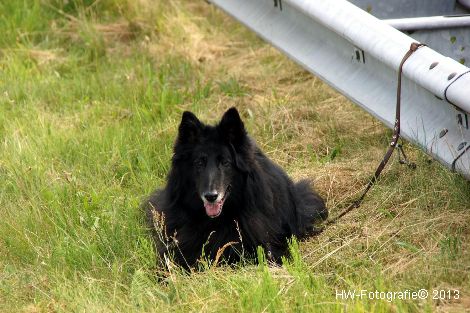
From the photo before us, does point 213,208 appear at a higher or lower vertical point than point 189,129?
lower

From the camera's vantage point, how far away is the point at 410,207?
529 centimetres

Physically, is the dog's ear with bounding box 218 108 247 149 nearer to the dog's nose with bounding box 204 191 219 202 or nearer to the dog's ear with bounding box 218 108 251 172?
the dog's ear with bounding box 218 108 251 172

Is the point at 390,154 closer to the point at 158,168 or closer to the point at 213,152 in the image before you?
the point at 213,152

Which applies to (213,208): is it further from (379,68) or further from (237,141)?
(379,68)

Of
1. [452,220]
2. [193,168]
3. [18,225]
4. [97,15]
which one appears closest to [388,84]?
[452,220]

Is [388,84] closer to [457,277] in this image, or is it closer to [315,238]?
[315,238]

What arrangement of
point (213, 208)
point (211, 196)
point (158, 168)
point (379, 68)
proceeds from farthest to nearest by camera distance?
point (158, 168) < point (213, 208) < point (211, 196) < point (379, 68)

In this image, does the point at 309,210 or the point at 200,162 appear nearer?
the point at 200,162

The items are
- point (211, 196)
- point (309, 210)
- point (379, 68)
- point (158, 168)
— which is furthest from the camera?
point (158, 168)

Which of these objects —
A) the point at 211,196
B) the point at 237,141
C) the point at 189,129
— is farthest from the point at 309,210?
the point at 189,129

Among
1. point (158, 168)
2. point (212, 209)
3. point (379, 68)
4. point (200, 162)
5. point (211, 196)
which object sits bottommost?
point (158, 168)

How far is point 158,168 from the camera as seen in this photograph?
6.64 meters

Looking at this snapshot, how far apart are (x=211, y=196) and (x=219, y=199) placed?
0.22ft

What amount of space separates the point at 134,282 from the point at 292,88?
3.32m
